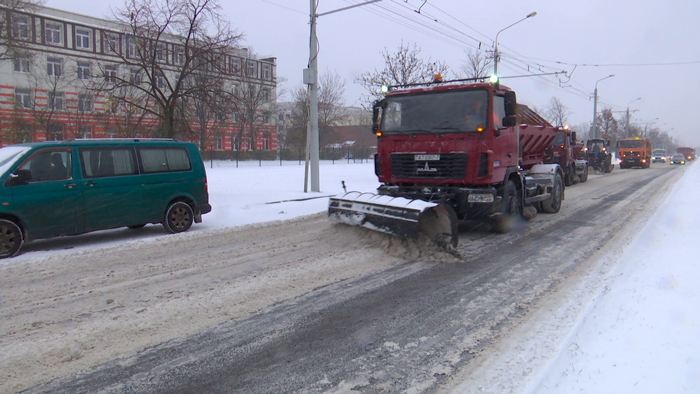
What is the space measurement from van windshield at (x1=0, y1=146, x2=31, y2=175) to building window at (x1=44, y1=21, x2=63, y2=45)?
48271 millimetres

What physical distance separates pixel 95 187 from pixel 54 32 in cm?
5059

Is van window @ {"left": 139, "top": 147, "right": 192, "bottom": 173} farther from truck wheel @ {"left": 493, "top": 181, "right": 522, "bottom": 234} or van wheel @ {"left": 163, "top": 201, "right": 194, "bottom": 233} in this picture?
truck wheel @ {"left": 493, "top": 181, "right": 522, "bottom": 234}

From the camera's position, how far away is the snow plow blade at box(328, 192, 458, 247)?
314 inches

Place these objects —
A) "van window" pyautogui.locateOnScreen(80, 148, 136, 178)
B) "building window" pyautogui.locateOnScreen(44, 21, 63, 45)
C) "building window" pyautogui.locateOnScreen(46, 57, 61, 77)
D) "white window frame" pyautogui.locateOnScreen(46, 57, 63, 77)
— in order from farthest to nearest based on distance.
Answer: "building window" pyautogui.locateOnScreen(46, 57, 61, 77), "white window frame" pyautogui.locateOnScreen(46, 57, 63, 77), "building window" pyautogui.locateOnScreen(44, 21, 63, 45), "van window" pyautogui.locateOnScreen(80, 148, 136, 178)

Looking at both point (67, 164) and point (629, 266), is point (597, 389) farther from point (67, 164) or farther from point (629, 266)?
point (67, 164)

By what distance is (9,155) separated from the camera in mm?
8398

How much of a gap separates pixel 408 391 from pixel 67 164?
7.53 metres

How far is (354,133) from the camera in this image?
3858 inches

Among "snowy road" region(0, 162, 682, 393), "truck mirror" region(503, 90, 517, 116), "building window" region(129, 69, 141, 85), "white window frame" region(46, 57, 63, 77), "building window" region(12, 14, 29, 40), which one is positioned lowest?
"snowy road" region(0, 162, 682, 393)

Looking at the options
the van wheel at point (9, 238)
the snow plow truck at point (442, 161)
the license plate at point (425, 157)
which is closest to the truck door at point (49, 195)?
the van wheel at point (9, 238)

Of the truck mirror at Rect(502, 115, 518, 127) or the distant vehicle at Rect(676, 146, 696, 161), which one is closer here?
the truck mirror at Rect(502, 115, 518, 127)

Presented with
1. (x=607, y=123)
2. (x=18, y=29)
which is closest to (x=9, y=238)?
(x=18, y=29)

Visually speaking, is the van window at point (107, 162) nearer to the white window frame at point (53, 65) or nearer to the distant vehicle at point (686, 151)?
the white window frame at point (53, 65)

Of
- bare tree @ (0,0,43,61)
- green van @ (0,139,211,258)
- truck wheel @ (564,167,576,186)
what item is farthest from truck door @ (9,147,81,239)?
truck wheel @ (564,167,576,186)
